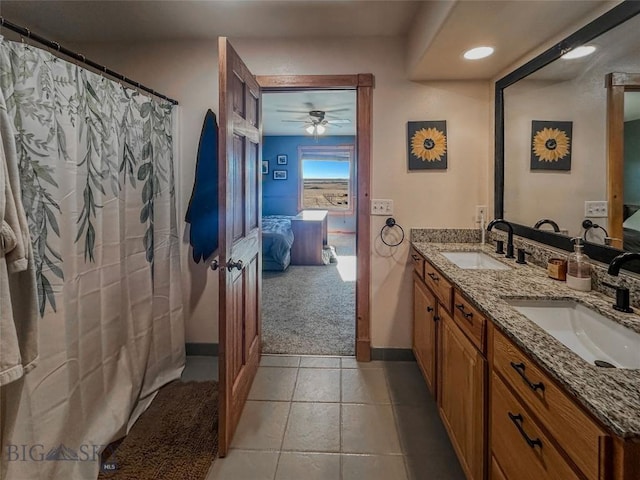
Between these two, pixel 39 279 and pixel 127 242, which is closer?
pixel 39 279

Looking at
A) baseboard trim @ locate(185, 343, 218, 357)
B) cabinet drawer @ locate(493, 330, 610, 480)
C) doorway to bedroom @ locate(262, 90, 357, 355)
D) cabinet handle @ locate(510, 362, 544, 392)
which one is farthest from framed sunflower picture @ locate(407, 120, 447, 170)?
baseboard trim @ locate(185, 343, 218, 357)

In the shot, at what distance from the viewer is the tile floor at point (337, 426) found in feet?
5.24

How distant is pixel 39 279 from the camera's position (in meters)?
1.39

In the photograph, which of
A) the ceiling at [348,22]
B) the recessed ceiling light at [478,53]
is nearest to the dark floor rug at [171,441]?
the ceiling at [348,22]

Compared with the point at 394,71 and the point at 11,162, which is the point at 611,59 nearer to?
the point at 394,71

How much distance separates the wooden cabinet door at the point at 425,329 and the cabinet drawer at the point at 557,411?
82 centimetres

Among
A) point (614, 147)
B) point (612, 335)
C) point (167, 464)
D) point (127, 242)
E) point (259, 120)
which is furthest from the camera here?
point (259, 120)

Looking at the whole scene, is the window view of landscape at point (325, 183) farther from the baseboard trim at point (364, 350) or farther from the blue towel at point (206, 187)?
the baseboard trim at point (364, 350)

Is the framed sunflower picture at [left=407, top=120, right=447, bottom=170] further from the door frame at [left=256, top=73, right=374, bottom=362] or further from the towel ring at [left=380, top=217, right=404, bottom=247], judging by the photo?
the towel ring at [left=380, top=217, right=404, bottom=247]

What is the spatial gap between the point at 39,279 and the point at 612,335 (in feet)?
6.64

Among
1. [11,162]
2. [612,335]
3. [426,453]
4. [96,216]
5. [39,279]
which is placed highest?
[11,162]

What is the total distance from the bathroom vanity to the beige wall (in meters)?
0.58

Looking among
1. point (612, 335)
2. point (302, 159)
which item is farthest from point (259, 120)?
point (302, 159)

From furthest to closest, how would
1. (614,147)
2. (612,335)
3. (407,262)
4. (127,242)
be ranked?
(407,262) < (127,242) < (614,147) < (612,335)
